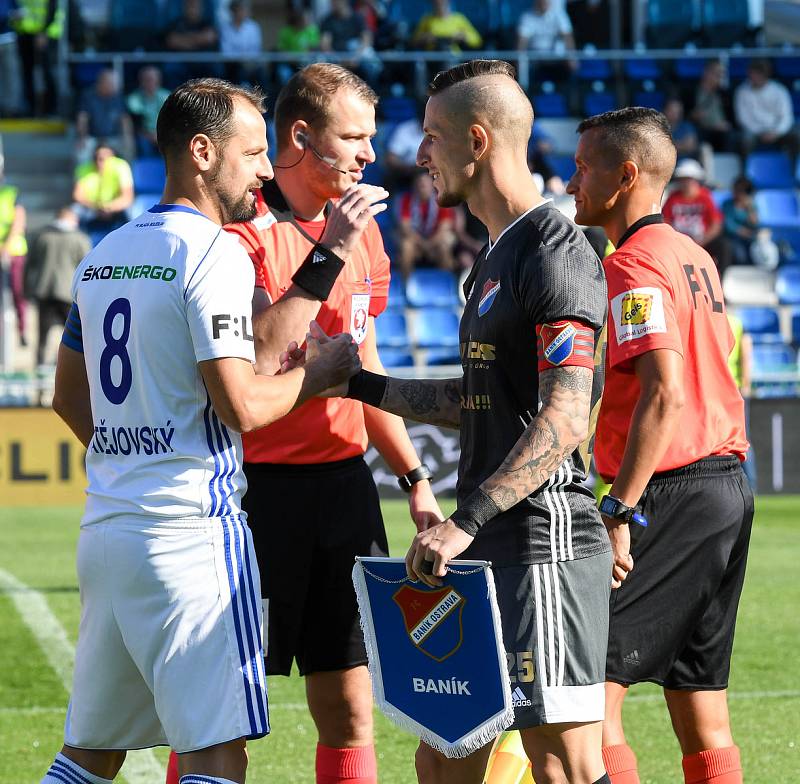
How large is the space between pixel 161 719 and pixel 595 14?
739 inches

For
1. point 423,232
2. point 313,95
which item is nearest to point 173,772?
point 313,95

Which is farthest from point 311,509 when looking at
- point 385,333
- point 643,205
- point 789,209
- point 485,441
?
point 789,209

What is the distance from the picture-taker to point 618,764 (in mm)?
4098

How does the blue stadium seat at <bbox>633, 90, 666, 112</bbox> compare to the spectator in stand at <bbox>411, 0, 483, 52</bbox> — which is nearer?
the spectator in stand at <bbox>411, 0, 483, 52</bbox>

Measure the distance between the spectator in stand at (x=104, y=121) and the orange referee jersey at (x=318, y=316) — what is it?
47.6ft

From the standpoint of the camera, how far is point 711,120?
771 inches

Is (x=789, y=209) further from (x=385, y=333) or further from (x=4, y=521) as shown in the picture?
(x=4, y=521)

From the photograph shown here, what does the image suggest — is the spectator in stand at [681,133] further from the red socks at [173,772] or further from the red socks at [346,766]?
the red socks at [173,772]

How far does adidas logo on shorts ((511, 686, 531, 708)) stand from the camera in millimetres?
3320

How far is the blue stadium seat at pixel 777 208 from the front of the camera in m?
19.1

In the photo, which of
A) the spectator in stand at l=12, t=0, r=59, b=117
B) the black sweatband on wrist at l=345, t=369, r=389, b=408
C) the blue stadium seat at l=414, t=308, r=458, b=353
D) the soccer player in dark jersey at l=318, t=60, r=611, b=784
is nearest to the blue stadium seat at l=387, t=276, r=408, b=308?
the blue stadium seat at l=414, t=308, r=458, b=353

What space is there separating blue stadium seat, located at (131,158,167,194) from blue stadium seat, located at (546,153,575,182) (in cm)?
509

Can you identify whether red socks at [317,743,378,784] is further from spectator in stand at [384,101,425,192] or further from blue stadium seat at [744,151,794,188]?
blue stadium seat at [744,151,794,188]

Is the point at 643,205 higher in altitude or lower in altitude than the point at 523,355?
higher
